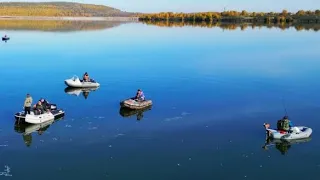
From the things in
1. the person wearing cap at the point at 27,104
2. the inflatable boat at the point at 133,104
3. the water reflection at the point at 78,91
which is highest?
the person wearing cap at the point at 27,104

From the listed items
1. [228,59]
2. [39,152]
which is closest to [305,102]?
[39,152]

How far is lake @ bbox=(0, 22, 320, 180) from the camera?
23.7m

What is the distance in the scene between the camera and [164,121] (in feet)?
106

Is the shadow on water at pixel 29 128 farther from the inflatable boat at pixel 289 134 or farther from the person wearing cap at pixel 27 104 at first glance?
the inflatable boat at pixel 289 134

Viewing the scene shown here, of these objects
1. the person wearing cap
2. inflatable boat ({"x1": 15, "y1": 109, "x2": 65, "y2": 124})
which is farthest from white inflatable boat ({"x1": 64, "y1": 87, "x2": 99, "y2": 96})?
the person wearing cap

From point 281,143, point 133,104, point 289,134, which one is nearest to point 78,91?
point 133,104

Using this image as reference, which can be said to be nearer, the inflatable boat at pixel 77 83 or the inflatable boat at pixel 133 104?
the inflatable boat at pixel 133 104

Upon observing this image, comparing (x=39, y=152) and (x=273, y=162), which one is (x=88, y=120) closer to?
(x=39, y=152)

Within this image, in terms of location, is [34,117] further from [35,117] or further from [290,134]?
[290,134]

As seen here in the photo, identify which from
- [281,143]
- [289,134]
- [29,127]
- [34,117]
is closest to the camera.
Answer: [281,143]

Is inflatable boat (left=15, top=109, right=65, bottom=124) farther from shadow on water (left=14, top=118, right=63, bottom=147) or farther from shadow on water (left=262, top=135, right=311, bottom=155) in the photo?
shadow on water (left=262, top=135, right=311, bottom=155)

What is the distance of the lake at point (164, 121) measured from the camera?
933 inches

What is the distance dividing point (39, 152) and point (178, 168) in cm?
808

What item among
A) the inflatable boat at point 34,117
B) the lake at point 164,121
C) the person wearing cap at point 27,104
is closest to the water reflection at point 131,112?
the lake at point 164,121
